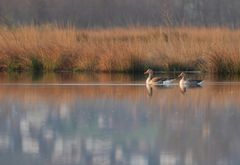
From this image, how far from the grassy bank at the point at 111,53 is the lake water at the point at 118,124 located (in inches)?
95.0

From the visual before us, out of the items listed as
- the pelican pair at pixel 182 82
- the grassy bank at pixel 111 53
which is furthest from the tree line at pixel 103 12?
the pelican pair at pixel 182 82

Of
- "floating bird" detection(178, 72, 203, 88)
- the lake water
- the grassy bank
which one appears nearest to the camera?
the lake water

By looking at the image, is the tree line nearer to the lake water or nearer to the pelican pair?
the pelican pair

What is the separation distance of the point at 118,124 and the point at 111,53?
298 inches

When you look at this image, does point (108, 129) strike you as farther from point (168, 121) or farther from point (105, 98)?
point (105, 98)

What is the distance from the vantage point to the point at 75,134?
29.8 ft

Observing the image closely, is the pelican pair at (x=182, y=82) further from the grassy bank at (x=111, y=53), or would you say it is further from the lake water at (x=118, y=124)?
the grassy bank at (x=111, y=53)

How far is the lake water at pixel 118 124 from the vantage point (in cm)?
795

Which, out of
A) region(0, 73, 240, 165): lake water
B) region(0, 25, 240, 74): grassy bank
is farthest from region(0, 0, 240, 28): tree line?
region(0, 73, 240, 165): lake water

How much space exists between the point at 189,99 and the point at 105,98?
131 centimetres

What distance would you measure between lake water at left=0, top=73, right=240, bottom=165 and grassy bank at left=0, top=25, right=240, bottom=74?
2.41 m

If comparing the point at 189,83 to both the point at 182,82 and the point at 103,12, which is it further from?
the point at 103,12

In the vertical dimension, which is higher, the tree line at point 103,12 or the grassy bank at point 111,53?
the tree line at point 103,12

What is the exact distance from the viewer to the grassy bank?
17.1m
